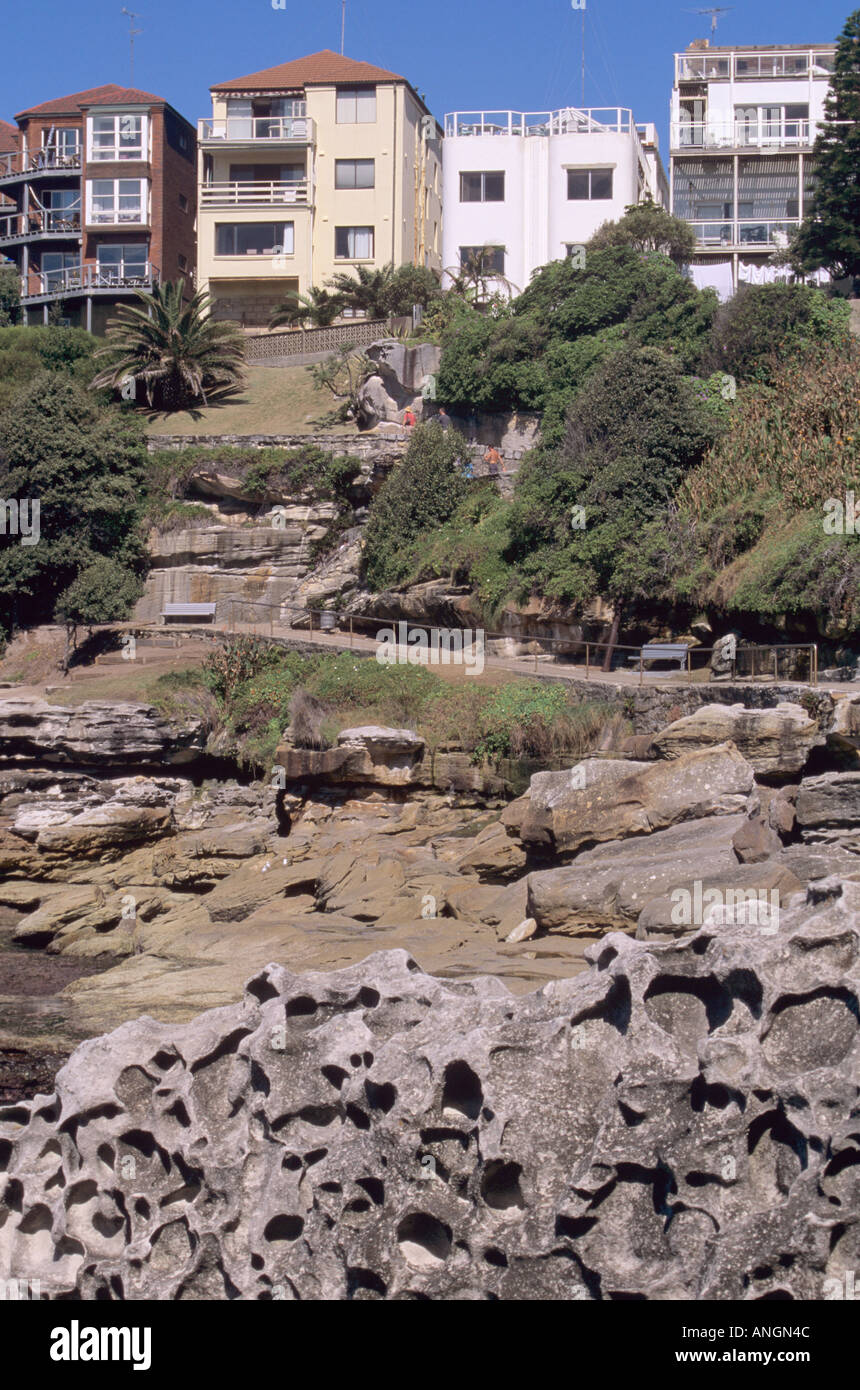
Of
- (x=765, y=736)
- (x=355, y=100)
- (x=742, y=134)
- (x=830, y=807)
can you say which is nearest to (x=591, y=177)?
(x=355, y=100)

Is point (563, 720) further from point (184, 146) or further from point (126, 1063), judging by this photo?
point (184, 146)

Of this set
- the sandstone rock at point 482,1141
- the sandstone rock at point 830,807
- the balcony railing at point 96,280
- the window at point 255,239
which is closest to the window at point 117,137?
the balcony railing at point 96,280

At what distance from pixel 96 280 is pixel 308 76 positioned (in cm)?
971

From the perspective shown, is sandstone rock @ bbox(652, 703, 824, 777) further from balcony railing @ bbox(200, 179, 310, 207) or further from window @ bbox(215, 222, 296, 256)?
balcony railing @ bbox(200, 179, 310, 207)

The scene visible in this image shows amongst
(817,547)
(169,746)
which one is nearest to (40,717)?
(169,746)

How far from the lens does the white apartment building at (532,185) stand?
41.0m

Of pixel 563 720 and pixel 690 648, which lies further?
pixel 690 648

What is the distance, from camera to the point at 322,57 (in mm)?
46375

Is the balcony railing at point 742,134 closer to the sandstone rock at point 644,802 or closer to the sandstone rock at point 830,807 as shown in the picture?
the sandstone rock at point 644,802

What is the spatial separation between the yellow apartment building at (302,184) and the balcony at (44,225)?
6.46 m

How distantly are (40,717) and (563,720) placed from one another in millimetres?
9167

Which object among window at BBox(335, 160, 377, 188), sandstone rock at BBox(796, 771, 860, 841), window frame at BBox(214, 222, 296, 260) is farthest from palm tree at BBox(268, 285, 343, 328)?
sandstone rock at BBox(796, 771, 860, 841)

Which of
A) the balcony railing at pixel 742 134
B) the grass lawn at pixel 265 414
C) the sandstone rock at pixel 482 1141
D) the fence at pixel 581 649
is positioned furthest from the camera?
the balcony railing at pixel 742 134

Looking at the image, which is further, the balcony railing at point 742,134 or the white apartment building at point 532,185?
the balcony railing at point 742,134
